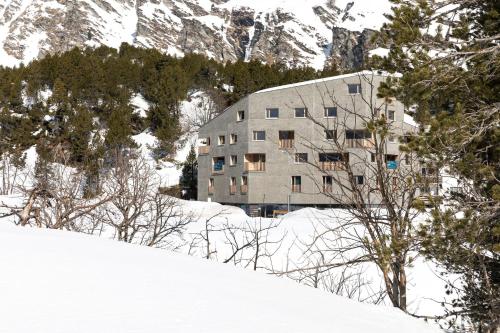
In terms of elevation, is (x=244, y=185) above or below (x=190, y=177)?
below

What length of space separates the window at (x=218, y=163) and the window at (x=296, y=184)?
698 centimetres

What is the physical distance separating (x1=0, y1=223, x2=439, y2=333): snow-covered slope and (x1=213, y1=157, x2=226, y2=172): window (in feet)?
127

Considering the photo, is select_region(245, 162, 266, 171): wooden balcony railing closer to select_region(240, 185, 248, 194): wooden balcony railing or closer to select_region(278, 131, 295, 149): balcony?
select_region(240, 185, 248, 194): wooden balcony railing

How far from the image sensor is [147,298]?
337 centimetres

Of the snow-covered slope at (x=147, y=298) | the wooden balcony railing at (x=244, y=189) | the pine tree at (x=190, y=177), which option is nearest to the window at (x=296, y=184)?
the wooden balcony railing at (x=244, y=189)

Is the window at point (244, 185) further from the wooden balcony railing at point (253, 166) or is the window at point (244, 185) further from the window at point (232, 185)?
the window at point (232, 185)

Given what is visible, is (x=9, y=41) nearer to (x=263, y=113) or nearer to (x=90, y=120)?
(x=90, y=120)

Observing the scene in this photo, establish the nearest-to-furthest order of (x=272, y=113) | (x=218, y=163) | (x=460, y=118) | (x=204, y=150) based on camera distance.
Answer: (x=460, y=118)
(x=272, y=113)
(x=218, y=163)
(x=204, y=150)

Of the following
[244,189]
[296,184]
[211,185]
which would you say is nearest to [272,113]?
[296,184]

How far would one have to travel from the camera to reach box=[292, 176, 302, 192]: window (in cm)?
3878

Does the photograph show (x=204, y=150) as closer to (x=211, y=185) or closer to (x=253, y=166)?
(x=211, y=185)

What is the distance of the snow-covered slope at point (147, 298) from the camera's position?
114 inches

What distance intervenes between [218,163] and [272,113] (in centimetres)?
705

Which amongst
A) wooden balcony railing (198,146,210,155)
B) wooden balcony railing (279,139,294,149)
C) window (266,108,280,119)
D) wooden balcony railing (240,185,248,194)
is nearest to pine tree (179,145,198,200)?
wooden balcony railing (198,146,210,155)
